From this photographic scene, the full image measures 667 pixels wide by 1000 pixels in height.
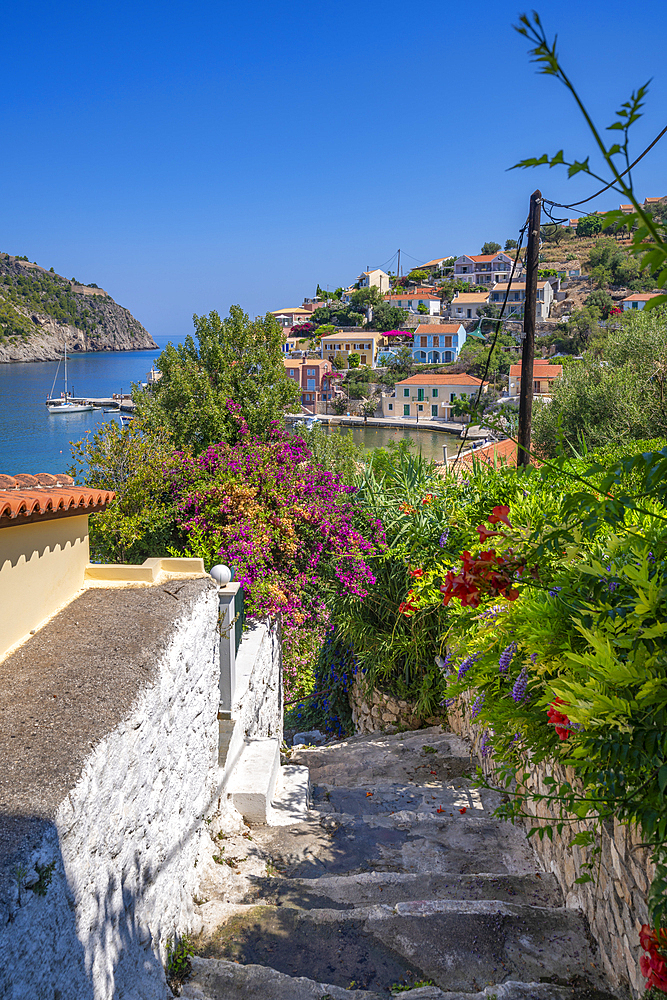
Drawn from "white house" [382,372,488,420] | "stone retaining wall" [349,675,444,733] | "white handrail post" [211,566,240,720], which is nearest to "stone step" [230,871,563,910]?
"white handrail post" [211,566,240,720]

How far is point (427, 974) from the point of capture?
329cm

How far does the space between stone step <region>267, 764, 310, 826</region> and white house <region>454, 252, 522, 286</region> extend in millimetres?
116329

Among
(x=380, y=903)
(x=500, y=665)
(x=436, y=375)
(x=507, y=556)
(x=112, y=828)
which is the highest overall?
(x=436, y=375)

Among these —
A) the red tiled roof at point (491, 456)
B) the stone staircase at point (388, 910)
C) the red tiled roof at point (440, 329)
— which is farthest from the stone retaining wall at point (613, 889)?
the red tiled roof at point (440, 329)

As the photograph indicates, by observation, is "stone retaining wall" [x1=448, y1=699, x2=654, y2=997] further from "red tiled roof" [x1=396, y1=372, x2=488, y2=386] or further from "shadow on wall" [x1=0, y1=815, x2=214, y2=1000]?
"red tiled roof" [x1=396, y1=372, x2=488, y2=386]

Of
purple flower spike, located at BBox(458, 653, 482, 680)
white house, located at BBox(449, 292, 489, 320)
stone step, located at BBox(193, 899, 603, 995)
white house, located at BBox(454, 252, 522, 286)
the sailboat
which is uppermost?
white house, located at BBox(454, 252, 522, 286)

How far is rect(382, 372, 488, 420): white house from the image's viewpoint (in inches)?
2808

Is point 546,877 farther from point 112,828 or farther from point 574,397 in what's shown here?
point 574,397

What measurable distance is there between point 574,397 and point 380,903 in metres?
17.8

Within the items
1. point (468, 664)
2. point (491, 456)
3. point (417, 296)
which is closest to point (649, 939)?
point (468, 664)

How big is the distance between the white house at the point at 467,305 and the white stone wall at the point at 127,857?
102 meters

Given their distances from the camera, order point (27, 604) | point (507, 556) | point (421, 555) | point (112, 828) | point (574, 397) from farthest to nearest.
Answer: point (574, 397)
point (421, 555)
point (27, 604)
point (507, 556)
point (112, 828)

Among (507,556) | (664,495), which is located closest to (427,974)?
(507,556)

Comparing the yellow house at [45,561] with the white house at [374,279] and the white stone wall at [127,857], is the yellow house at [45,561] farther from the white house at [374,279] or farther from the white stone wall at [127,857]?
the white house at [374,279]
